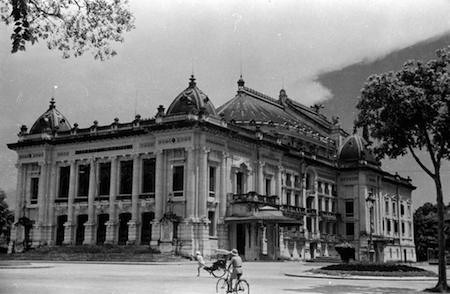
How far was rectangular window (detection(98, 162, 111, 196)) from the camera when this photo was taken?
2640 inches

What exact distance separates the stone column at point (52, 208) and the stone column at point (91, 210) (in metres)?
4.82

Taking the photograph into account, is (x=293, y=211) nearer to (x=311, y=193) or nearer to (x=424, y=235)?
(x=311, y=193)

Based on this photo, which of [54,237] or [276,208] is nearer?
[276,208]

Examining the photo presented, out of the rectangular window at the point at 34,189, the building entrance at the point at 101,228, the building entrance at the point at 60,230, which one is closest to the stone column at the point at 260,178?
the building entrance at the point at 101,228

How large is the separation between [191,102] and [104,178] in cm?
1367

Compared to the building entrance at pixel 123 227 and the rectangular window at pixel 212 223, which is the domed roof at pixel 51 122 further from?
the rectangular window at pixel 212 223

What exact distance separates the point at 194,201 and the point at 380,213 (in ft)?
135

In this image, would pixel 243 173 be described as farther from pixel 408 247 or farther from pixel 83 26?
pixel 83 26

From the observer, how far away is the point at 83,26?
16.6 metres

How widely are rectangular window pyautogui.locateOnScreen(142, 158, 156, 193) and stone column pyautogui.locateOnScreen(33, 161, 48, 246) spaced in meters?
12.9

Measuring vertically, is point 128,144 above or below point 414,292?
above

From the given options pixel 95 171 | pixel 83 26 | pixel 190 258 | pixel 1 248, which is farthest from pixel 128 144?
pixel 83 26

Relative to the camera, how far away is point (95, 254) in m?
57.4

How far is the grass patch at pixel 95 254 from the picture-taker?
5391cm
